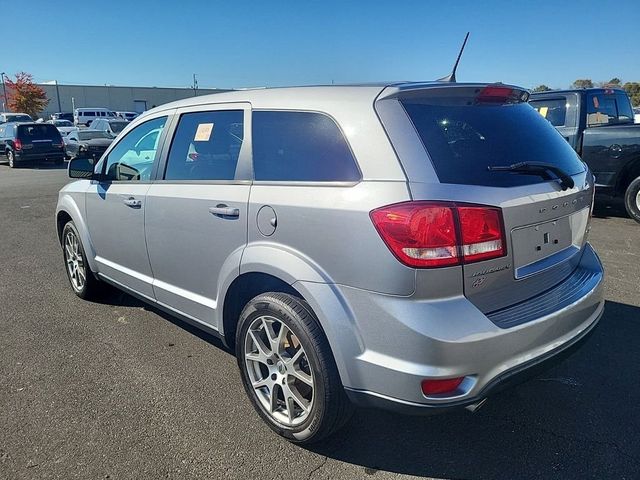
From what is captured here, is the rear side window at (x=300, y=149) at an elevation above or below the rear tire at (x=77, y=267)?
above

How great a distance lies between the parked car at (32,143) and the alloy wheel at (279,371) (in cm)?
1905

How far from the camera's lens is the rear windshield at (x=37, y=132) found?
18422mm

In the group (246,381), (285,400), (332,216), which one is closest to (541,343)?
(332,216)

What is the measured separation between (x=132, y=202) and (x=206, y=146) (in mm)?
818

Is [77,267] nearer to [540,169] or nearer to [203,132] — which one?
[203,132]

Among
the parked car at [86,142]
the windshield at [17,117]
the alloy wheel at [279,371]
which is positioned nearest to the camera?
the alloy wheel at [279,371]

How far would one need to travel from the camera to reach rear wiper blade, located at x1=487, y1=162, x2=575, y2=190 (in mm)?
2299

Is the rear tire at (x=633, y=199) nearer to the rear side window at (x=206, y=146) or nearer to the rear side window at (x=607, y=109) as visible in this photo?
the rear side window at (x=607, y=109)

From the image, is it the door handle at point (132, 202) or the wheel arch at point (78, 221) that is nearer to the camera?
the door handle at point (132, 202)

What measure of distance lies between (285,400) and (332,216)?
1053 mm

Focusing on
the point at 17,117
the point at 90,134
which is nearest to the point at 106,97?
the point at 17,117

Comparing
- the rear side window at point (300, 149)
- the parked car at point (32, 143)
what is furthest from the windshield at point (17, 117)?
the rear side window at point (300, 149)

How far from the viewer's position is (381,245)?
2064mm

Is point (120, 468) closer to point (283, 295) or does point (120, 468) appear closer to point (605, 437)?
point (283, 295)
